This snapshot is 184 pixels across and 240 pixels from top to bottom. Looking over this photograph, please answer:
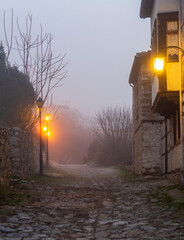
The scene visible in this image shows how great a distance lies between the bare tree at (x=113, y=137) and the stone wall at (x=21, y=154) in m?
16.7

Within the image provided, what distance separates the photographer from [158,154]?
15.0 m

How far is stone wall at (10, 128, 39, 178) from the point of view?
12.9 meters

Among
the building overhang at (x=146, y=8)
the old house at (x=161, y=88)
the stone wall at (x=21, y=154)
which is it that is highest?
the building overhang at (x=146, y=8)

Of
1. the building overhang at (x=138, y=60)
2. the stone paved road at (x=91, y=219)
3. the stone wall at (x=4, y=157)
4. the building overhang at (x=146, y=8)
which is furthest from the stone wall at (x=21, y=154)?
the building overhang at (x=146, y=8)

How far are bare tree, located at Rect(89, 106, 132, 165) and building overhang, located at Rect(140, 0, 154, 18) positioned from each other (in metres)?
19.7

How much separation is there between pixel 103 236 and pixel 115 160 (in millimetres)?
27505

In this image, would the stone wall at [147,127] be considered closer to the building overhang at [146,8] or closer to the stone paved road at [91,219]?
the building overhang at [146,8]

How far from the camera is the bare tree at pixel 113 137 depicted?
107 feet

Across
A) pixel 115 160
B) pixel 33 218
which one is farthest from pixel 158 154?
pixel 115 160

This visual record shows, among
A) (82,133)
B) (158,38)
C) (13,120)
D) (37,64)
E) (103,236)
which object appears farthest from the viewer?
(82,133)

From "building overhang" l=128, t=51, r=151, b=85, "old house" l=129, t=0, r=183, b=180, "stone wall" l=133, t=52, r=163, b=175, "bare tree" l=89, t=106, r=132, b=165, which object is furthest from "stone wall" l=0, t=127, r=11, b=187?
"bare tree" l=89, t=106, r=132, b=165

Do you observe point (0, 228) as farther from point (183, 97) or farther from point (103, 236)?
point (183, 97)

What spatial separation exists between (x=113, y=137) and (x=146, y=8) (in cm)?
2254

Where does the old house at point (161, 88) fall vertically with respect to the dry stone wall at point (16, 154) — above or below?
above
